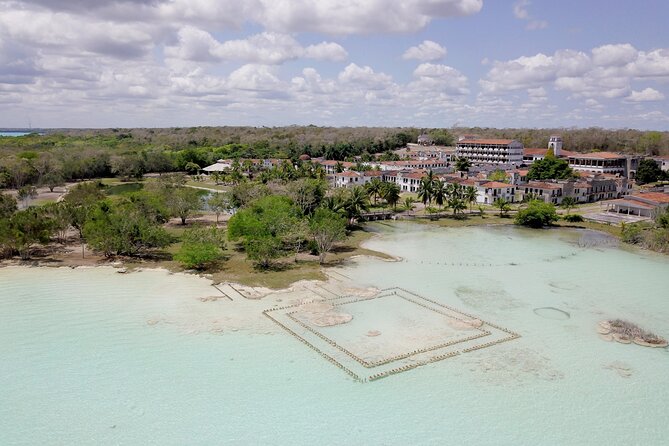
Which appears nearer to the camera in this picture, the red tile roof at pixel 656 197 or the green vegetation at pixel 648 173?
the red tile roof at pixel 656 197

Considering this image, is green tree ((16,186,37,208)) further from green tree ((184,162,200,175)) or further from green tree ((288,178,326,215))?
green tree ((184,162,200,175))

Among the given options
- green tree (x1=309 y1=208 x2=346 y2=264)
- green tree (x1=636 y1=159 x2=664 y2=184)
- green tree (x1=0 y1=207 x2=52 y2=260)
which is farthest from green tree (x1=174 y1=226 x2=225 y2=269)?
green tree (x1=636 y1=159 x2=664 y2=184)

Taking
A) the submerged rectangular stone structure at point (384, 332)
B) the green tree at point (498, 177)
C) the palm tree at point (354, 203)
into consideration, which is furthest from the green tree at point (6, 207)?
the green tree at point (498, 177)

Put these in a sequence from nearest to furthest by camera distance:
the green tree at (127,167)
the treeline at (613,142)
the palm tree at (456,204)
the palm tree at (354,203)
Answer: the palm tree at (354,203)
the palm tree at (456,204)
the green tree at (127,167)
the treeline at (613,142)

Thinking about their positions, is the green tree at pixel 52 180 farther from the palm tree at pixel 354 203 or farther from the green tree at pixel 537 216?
the green tree at pixel 537 216

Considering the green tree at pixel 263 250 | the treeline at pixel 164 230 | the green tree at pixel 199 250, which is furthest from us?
the treeline at pixel 164 230

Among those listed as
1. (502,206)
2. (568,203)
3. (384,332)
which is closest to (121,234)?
(384,332)

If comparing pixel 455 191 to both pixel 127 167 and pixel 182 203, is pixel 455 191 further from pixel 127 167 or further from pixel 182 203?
pixel 127 167
